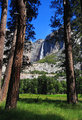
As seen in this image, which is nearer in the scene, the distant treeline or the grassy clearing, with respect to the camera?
the grassy clearing

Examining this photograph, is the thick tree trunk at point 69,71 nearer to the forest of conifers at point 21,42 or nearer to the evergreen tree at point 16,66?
the forest of conifers at point 21,42

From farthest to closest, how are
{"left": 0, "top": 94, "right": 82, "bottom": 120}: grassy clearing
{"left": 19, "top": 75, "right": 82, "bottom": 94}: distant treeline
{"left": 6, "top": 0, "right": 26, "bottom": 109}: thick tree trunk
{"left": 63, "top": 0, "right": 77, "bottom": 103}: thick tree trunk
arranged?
1. {"left": 19, "top": 75, "right": 82, "bottom": 94}: distant treeline
2. {"left": 63, "top": 0, "right": 77, "bottom": 103}: thick tree trunk
3. {"left": 6, "top": 0, "right": 26, "bottom": 109}: thick tree trunk
4. {"left": 0, "top": 94, "right": 82, "bottom": 120}: grassy clearing

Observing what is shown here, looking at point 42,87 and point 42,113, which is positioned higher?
point 42,113

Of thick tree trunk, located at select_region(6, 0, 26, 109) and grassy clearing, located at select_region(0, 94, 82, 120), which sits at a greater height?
thick tree trunk, located at select_region(6, 0, 26, 109)

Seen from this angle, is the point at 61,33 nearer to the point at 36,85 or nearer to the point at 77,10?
the point at 77,10

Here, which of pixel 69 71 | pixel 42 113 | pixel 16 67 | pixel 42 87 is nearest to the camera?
pixel 42 113

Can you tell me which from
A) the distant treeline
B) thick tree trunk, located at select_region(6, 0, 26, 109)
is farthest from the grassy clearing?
the distant treeline

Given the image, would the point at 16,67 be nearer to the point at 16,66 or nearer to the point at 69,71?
the point at 16,66

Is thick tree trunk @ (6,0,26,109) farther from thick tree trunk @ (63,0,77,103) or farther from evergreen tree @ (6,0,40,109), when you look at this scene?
thick tree trunk @ (63,0,77,103)

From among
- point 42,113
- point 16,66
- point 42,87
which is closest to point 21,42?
point 16,66

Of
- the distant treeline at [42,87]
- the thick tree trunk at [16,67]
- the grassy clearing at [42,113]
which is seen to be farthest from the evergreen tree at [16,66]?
the distant treeline at [42,87]

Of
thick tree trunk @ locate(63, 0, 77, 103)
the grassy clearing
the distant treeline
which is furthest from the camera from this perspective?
the distant treeline

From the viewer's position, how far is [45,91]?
206ft

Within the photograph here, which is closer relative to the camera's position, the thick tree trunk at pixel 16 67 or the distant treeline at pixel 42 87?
the thick tree trunk at pixel 16 67
